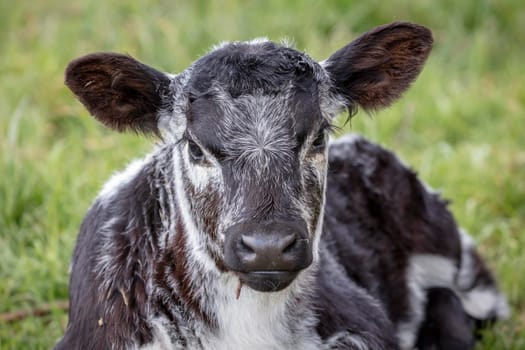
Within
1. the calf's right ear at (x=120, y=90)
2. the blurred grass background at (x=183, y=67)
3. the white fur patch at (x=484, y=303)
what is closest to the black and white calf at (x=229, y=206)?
the calf's right ear at (x=120, y=90)

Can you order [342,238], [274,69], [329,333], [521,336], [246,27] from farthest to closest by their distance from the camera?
[246,27] → [521,336] → [342,238] → [329,333] → [274,69]

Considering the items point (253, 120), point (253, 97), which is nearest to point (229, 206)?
point (253, 120)

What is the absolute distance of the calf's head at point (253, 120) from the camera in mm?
4152

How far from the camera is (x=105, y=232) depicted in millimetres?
4953

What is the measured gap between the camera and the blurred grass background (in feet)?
21.5

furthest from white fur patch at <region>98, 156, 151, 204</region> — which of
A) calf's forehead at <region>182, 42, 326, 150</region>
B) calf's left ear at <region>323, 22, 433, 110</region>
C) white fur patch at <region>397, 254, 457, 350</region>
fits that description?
white fur patch at <region>397, 254, 457, 350</region>

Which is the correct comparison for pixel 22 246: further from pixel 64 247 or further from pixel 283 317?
pixel 283 317

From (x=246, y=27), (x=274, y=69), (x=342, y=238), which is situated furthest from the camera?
(x=246, y=27)

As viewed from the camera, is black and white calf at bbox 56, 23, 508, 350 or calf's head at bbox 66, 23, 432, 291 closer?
calf's head at bbox 66, 23, 432, 291

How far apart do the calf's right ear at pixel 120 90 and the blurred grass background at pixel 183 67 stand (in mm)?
1247

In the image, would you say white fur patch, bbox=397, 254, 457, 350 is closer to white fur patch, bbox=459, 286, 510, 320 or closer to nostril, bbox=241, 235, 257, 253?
white fur patch, bbox=459, 286, 510, 320

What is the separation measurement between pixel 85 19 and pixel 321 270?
19.2 ft

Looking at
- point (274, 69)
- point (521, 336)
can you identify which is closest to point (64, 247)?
point (274, 69)

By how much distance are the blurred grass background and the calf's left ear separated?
531 millimetres
